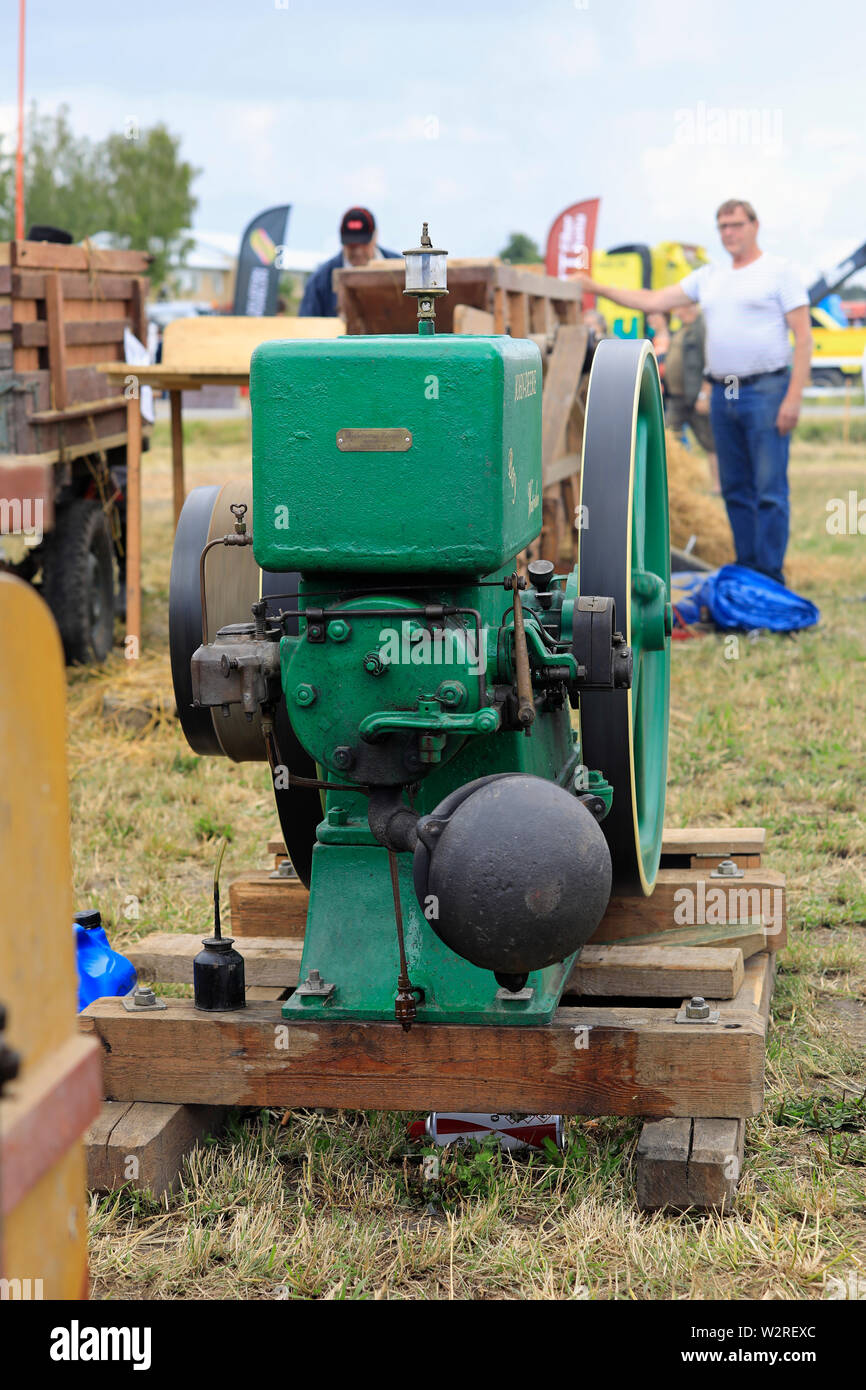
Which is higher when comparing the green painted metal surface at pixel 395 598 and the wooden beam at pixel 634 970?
the green painted metal surface at pixel 395 598

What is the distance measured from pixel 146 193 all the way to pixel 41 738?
40.1m

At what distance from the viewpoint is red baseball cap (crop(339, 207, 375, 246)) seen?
7316 mm

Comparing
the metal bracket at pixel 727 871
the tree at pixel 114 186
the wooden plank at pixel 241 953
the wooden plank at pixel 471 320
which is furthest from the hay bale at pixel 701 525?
the tree at pixel 114 186

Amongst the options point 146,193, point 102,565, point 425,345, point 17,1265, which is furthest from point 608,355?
point 146,193

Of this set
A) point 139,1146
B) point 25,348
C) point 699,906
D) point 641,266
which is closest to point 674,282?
point 641,266

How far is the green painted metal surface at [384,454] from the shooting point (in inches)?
92.8

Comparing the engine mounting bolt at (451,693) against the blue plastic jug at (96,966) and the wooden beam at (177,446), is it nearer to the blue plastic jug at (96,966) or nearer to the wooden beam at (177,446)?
the blue plastic jug at (96,966)

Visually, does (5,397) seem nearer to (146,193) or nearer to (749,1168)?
(749,1168)

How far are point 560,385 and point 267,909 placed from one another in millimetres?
4618

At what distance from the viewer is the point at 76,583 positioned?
21.6ft

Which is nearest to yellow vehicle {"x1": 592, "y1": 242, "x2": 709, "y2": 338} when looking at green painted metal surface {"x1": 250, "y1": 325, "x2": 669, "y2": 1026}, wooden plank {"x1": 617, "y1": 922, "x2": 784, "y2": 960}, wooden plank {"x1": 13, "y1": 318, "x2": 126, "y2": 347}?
wooden plank {"x1": 13, "y1": 318, "x2": 126, "y2": 347}

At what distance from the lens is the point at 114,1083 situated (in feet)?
8.82

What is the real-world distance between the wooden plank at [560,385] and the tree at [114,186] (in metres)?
31.2

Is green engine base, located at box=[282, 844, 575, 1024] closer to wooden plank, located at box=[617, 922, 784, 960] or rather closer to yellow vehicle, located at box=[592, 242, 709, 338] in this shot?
wooden plank, located at box=[617, 922, 784, 960]
